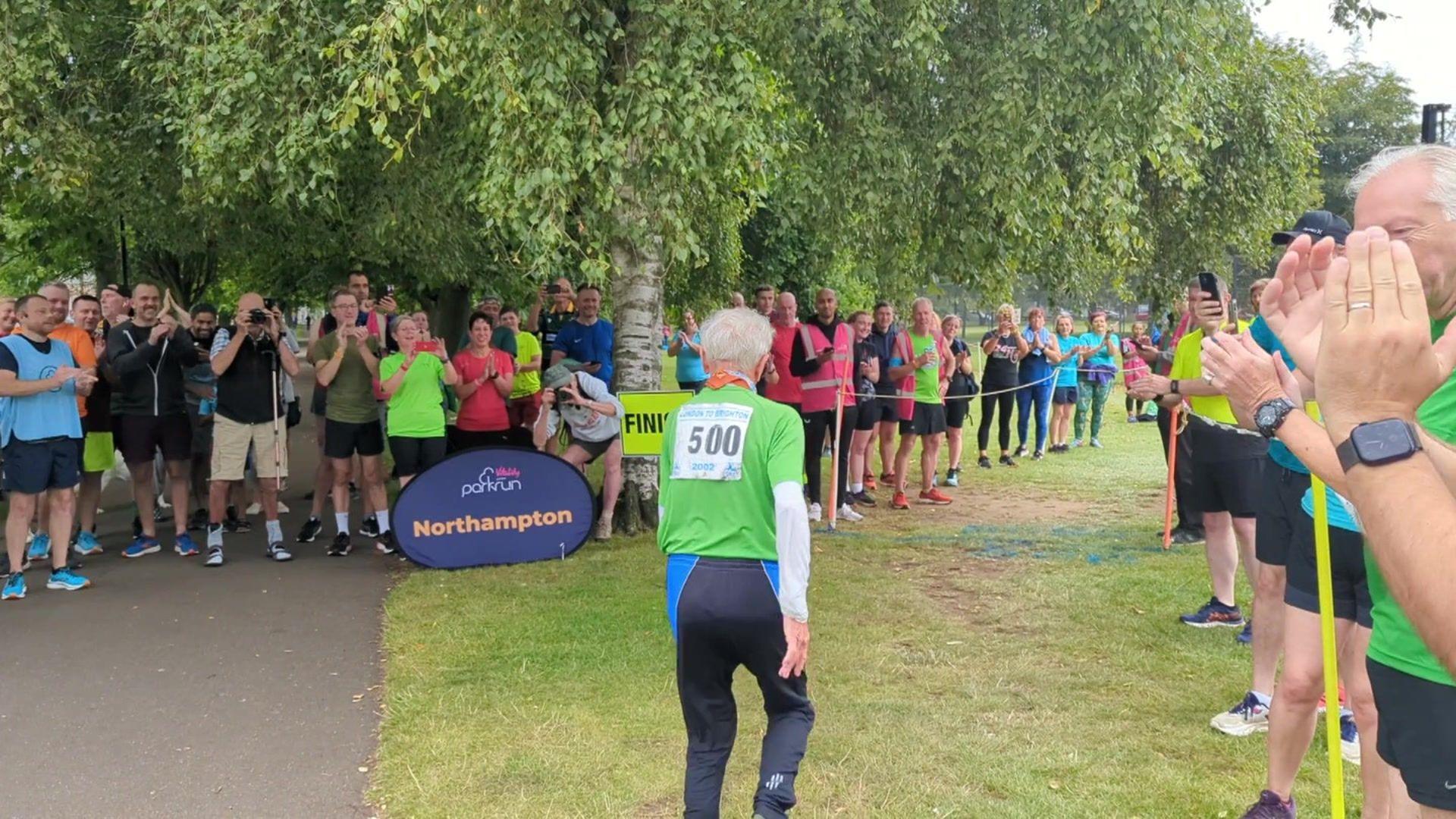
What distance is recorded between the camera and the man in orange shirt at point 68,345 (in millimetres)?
8492

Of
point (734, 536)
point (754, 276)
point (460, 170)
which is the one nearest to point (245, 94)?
point (460, 170)

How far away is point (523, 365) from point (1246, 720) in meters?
7.36

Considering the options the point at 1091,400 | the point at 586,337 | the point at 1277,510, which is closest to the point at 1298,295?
the point at 1277,510

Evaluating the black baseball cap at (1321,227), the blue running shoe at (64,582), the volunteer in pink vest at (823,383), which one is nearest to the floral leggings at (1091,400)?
the volunteer in pink vest at (823,383)

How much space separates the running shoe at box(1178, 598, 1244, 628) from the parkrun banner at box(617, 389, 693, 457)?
421 cm

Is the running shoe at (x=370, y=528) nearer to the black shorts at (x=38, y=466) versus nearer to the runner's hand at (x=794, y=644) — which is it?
the black shorts at (x=38, y=466)

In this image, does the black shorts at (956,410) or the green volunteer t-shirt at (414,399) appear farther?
the black shorts at (956,410)

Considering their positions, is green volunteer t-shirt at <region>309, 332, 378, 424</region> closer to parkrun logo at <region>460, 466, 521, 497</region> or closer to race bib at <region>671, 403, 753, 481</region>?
parkrun logo at <region>460, 466, 521, 497</region>

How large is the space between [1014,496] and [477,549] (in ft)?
20.6

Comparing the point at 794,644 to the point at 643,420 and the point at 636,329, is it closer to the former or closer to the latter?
the point at 643,420

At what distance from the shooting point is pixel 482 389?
943 cm

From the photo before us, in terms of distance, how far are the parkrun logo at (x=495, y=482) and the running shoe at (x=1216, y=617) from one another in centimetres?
498

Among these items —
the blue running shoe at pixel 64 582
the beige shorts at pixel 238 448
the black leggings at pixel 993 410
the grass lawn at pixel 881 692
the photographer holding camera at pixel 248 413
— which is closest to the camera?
the grass lawn at pixel 881 692

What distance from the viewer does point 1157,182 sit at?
12.1 meters
